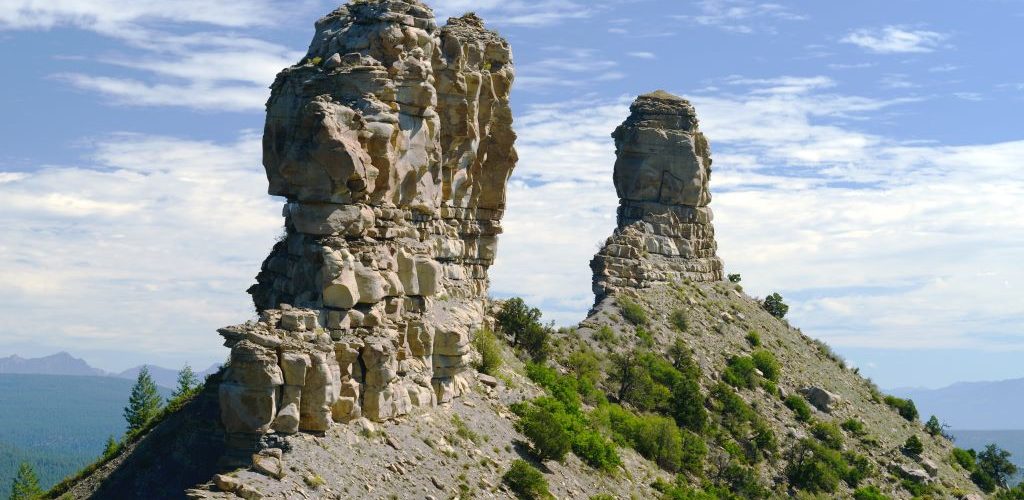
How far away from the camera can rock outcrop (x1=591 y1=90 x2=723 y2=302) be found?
354ft

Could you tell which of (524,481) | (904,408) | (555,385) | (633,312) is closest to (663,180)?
(633,312)

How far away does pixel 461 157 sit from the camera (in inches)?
2859

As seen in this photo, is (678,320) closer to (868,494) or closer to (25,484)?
(868,494)

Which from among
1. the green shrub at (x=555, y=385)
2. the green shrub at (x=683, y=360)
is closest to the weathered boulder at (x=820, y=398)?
the green shrub at (x=683, y=360)

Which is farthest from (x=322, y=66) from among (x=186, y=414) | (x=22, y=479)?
(x=22, y=479)

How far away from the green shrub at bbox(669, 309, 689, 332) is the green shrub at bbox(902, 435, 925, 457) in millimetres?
17193

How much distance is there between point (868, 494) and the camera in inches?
3605

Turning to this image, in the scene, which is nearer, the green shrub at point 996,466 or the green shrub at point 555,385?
the green shrub at point 555,385

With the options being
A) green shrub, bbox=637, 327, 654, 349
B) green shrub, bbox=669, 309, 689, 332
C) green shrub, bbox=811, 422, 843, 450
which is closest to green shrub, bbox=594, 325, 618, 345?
green shrub, bbox=637, 327, 654, 349

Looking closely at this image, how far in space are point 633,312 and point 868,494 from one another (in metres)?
19.7

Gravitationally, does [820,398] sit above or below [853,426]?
above

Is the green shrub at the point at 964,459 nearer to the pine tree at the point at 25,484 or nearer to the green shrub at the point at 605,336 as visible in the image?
the green shrub at the point at 605,336

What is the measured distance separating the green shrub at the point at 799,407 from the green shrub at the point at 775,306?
59.4 ft

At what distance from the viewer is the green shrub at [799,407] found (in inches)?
3895
